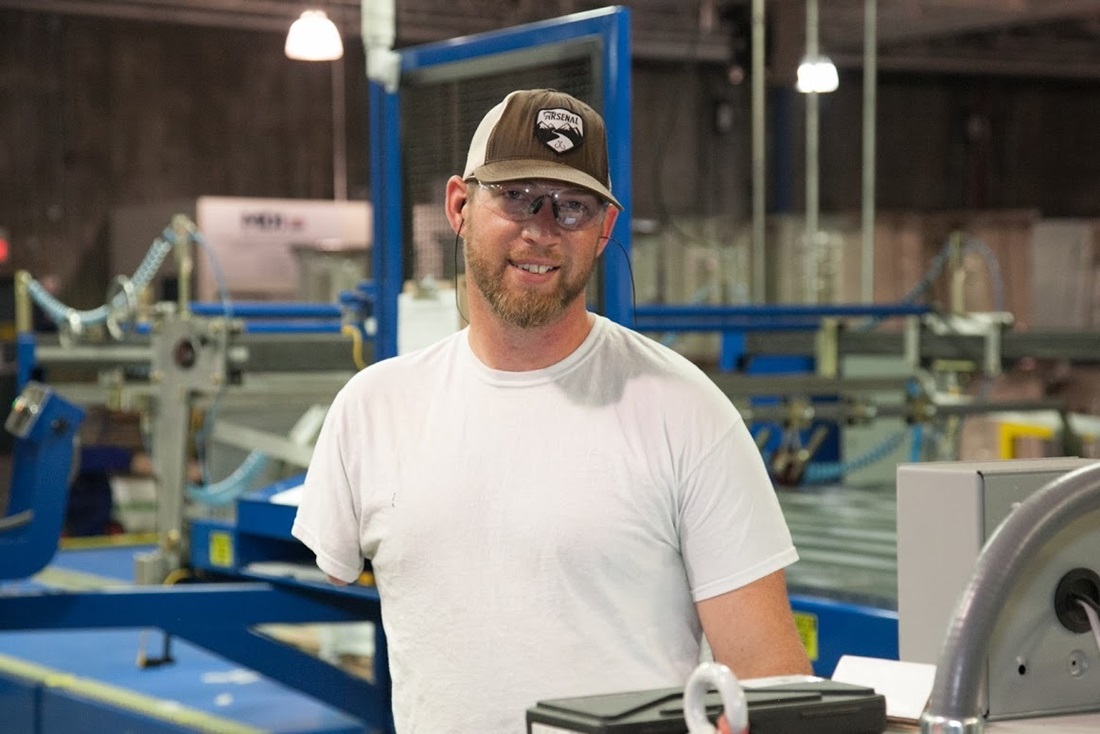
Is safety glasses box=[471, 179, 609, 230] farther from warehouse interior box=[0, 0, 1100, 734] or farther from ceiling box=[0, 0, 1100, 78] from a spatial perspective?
ceiling box=[0, 0, 1100, 78]

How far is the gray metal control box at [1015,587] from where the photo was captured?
1.35 metres

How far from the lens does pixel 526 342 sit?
6.56 ft

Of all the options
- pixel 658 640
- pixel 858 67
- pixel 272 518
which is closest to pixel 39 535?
pixel 272 518

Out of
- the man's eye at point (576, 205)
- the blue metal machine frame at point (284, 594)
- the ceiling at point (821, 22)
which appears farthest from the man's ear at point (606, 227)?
the ceiling at point (821, 22)

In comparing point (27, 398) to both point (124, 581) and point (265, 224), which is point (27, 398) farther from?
point (265, 224)

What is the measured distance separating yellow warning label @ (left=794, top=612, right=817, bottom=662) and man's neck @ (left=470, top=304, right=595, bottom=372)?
5.46 feet

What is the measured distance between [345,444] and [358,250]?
9.20 metres

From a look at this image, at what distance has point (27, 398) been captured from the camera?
4879mm

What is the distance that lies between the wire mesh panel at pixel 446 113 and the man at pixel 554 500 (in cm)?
142

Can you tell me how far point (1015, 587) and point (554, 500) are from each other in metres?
0.74

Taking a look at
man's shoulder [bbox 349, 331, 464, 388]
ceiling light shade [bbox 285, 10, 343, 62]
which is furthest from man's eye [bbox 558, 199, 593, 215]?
ceiling light shade [bbox 285, 10, 343, 62]

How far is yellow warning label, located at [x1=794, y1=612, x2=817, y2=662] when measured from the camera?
3486 mm

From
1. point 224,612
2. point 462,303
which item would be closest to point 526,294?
point 462,303

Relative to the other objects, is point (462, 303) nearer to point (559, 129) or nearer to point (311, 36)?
point (559, 129)
